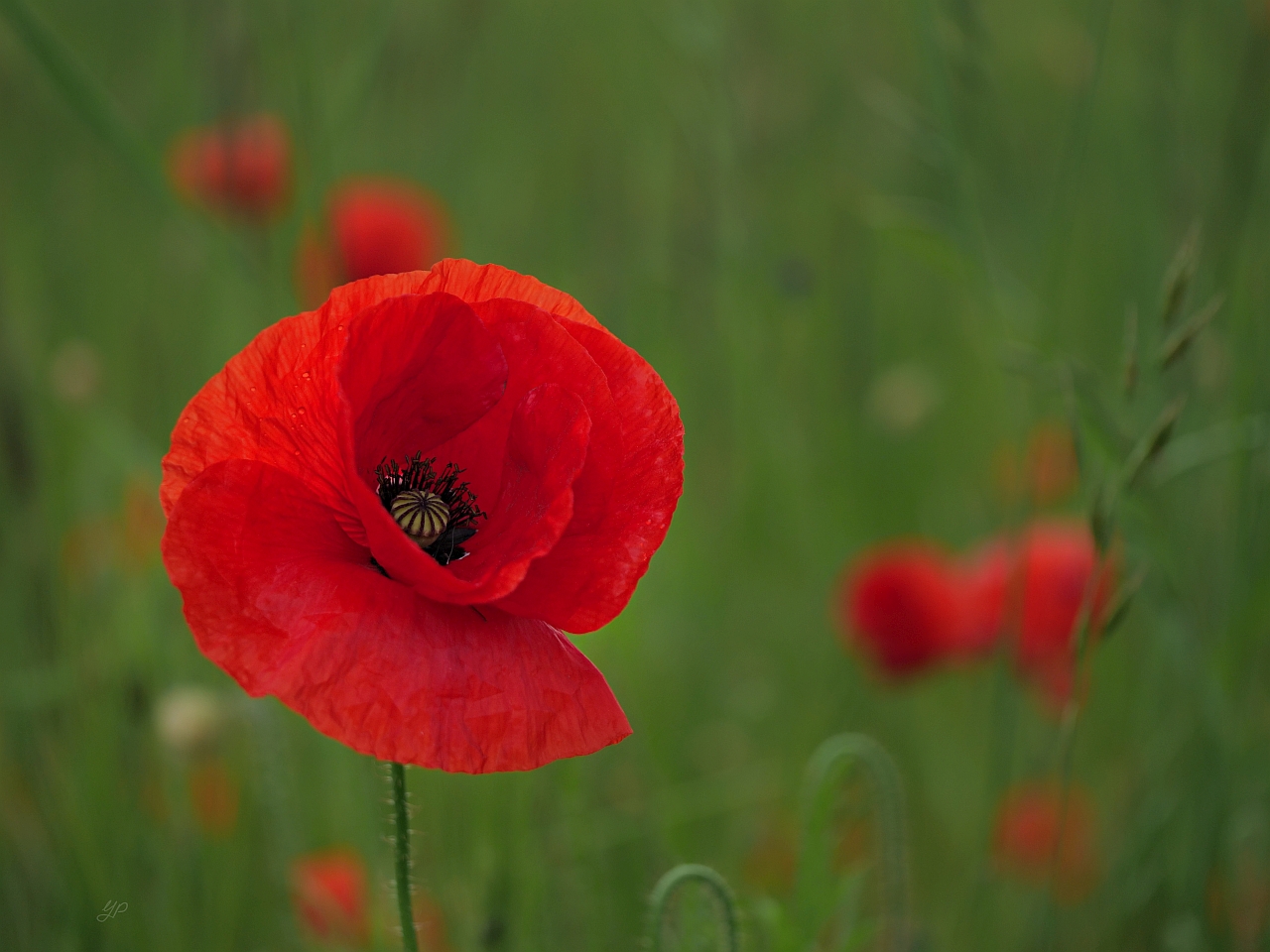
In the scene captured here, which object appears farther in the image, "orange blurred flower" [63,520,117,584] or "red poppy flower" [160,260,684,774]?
"orange blurred flower" [63,520,117,584]

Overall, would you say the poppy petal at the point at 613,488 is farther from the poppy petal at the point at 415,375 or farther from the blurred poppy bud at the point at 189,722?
the blurred poppy bud at the point at 189,722

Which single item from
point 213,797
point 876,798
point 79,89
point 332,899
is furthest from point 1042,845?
point 79,89

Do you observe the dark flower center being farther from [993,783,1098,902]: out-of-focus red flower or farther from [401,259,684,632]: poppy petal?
[993,783,1098,902]: out-of-focus red flower

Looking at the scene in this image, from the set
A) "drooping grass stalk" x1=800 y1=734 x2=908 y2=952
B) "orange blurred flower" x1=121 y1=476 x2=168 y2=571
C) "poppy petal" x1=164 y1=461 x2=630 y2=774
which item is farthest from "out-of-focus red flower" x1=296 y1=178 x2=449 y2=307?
"poppy petal" x1=164 y1=461 x2=630 y2=774

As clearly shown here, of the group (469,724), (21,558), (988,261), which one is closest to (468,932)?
(469,724)

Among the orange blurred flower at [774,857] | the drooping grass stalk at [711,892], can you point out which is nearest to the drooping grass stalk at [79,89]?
the drooping grass stalk at [711,892]

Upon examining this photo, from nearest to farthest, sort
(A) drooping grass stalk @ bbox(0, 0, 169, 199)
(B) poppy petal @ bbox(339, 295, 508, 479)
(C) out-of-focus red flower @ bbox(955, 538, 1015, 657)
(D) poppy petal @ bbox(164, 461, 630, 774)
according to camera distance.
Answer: (D) poppy petal @ bbox(164, 461, 630, 774), (B) poppy petal @ bbox(339, 295, 508, 479), (A) drooping grass stalk @ bbox(0, 0, 169, 199), (C) out-of-focus red flower @ bbox(955, 538, 1015, 657)
